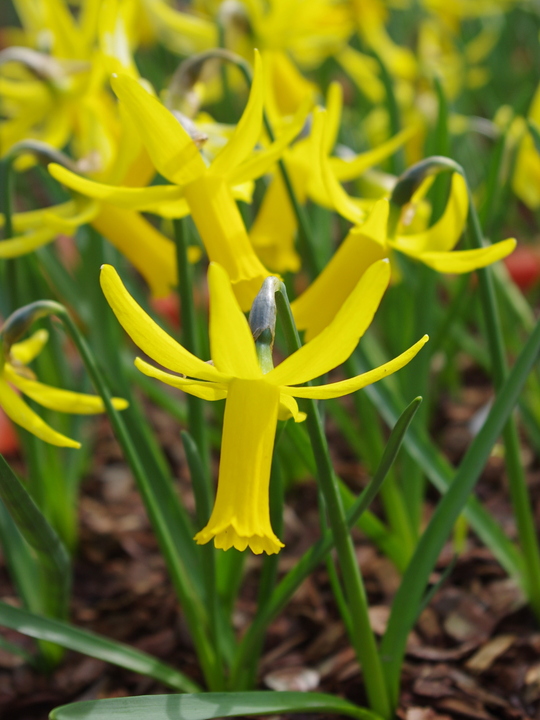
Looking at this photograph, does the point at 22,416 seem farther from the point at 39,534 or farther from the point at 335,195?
the point at 335,195

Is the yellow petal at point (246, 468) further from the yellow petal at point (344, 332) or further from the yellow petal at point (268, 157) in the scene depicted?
the yellow petal at point (268, 157)

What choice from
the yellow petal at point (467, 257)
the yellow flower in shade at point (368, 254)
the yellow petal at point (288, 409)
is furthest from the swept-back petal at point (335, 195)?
the yellow petal at point (288, 409)

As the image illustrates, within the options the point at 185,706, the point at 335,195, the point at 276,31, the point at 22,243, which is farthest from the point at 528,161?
the point at 185,706

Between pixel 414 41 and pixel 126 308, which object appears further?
pixel 414 41

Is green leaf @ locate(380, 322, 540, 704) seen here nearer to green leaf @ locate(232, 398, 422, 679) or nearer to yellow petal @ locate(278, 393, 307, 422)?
green leaf @ locate(232, 398, 422, 679)

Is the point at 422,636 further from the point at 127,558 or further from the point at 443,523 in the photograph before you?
the point at 127,558

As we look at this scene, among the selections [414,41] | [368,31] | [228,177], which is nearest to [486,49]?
[414,41]
